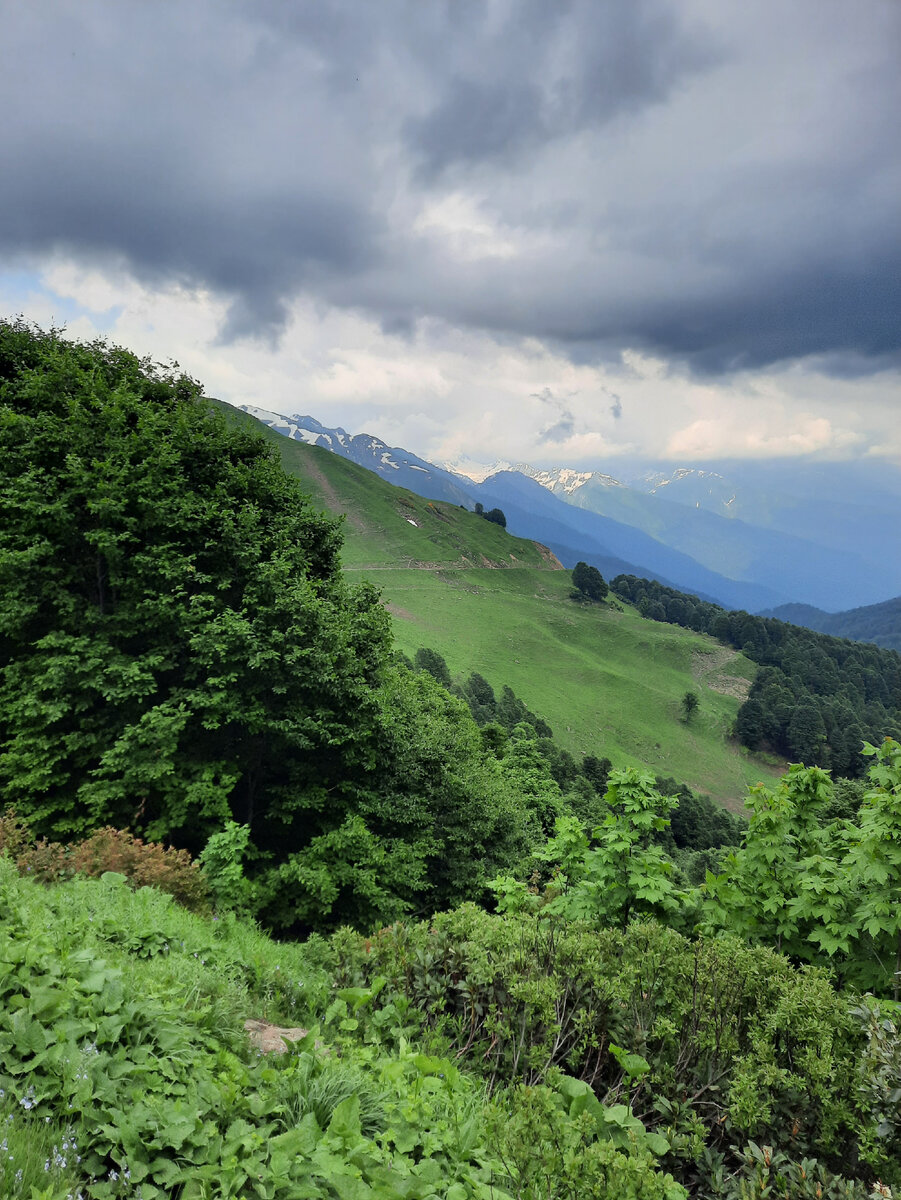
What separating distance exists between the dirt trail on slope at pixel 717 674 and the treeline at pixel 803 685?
2.90m

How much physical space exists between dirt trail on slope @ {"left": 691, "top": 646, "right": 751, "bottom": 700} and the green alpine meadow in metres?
91.1

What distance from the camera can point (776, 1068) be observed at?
4.64 m

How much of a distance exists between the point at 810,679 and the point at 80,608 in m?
160

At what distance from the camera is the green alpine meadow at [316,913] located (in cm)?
365

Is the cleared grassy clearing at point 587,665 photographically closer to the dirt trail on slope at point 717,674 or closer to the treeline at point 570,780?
the dirt trail on slope at point 717,674

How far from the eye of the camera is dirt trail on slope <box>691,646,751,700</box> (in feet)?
386

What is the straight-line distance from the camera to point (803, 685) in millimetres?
132500

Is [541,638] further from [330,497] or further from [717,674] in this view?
[330,497]

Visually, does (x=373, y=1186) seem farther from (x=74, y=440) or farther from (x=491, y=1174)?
(x=74, y=440)

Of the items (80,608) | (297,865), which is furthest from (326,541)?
(297,865)

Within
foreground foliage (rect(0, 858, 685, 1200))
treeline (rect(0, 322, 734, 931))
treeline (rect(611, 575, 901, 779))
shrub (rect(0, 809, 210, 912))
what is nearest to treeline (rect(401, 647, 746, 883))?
treeline (rect(0, 322, 734, 931))

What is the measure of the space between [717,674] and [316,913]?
406 ft

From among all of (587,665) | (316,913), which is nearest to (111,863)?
(316,913)

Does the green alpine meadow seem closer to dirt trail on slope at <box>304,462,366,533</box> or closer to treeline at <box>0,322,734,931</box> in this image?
treeline at <box>0,322,734,931</box>
